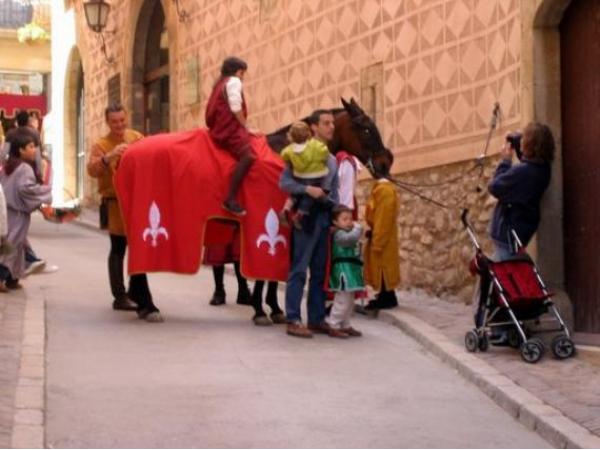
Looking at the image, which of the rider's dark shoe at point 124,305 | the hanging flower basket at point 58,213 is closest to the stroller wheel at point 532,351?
the rider's dark shoe at point 124,305

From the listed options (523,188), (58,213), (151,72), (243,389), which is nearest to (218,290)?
(58,213)

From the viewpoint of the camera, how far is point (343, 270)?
10.9m

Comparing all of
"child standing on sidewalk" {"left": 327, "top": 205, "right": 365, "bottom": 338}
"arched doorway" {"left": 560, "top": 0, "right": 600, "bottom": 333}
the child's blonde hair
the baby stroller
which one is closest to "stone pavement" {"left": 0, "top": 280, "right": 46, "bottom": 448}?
"child standing on sidewalk" {"left": 327, "top": 205, "right": 365, "bottom": 338}

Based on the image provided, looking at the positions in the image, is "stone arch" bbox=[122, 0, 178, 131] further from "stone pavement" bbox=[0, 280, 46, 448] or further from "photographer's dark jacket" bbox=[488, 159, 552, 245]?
"photographer's dark jacket" bbox=[488, 159, 552, 245]

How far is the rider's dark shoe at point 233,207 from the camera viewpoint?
36.1 ft

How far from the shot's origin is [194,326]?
11.2m

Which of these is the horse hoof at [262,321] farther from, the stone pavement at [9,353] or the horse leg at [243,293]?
the stone pavement at [9,353]

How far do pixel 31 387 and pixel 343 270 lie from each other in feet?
11.5

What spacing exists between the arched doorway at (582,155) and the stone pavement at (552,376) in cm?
104

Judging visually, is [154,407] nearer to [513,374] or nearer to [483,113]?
[513,374]

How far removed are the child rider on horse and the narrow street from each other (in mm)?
1202

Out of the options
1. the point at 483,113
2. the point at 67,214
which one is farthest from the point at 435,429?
the point at 67,214

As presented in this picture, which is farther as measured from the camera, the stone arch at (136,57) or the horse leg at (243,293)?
the stone arch at (136,57)

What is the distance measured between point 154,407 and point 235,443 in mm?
976
